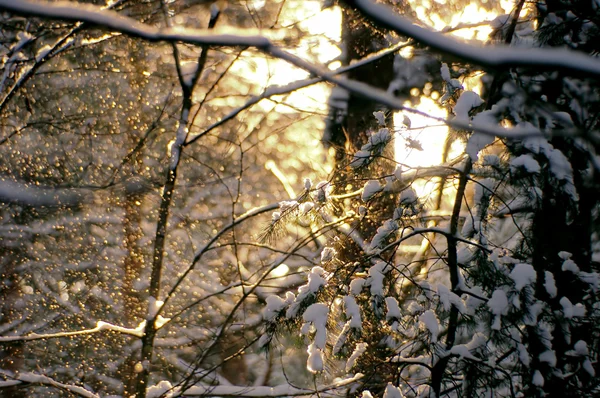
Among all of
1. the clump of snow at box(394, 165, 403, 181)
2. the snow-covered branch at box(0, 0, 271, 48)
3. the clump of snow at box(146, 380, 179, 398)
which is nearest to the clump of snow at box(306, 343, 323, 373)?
the clump of snow at box(394, 165, 403, 181)

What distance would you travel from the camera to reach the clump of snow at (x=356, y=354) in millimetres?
3133

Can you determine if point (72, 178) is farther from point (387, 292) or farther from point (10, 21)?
point (387, 292)

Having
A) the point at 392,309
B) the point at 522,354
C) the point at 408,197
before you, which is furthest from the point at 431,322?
the point at 408,197

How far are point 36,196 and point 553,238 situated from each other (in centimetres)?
537

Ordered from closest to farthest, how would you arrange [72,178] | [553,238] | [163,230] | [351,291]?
[351,291], [553,238], [163,230], [72,178]

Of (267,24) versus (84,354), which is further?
(84,354)

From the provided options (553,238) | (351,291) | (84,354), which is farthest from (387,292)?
(84,354)

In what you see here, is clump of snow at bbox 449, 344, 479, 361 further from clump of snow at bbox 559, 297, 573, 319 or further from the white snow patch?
clump of snow at bbox 559, 297, 573, 319

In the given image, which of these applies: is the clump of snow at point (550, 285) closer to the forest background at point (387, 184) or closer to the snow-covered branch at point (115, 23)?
the forest background at point (387, 184)

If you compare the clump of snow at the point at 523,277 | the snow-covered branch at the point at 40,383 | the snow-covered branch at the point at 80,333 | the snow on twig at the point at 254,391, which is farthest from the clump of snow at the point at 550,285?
the snow-covered branch at the point at 40,383

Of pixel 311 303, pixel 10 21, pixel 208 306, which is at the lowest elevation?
pixel 311 303

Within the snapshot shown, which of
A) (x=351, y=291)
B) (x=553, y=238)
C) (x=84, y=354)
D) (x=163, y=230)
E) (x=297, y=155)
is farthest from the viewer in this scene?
(x=297, y=155)

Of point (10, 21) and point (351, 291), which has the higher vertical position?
point (10, 21)

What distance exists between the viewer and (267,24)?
155 inches
